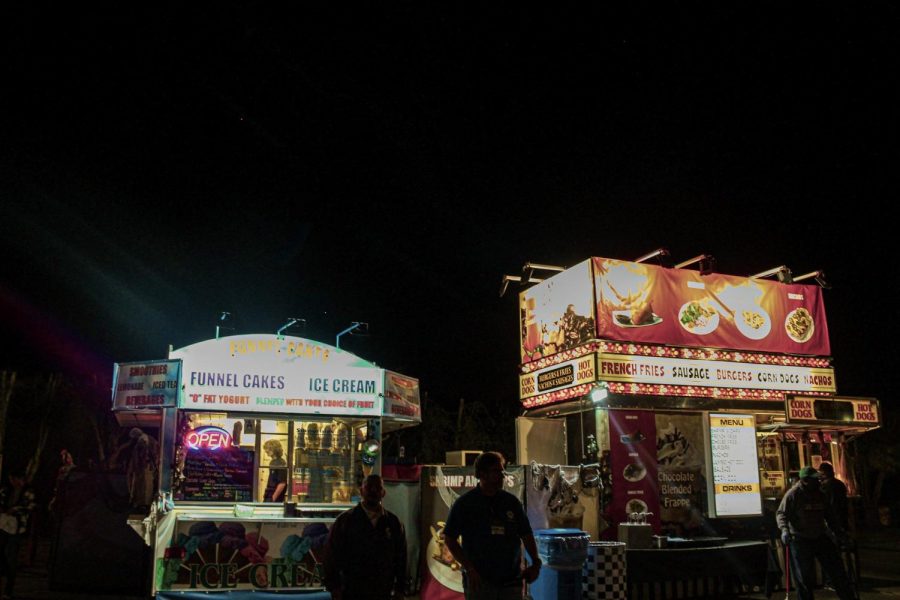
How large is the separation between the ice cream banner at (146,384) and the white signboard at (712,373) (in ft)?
23.1

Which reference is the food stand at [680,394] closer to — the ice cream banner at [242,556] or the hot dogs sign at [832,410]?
the hot dogs sign at [832,410]

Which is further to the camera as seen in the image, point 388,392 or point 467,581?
point 388,392

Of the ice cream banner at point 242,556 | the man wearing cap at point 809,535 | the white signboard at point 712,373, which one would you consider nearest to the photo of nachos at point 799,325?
the white signboard at point 712,373

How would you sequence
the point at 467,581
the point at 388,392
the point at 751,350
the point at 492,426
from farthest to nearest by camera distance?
the point at 492,426 < the point at 751,350 < the point at 388,392 < the point at 467,581

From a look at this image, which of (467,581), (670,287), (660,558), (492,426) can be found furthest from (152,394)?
→ (492,426)

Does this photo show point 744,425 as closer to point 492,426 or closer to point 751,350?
point 751,350

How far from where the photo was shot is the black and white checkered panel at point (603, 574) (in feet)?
30.7

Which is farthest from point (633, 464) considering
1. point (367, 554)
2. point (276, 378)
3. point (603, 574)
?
point (367, 554)

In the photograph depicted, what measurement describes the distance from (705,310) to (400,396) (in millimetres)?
6539

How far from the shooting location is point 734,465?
562 inches

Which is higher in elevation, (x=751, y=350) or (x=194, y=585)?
(x=751, y=350)

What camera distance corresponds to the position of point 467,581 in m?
5.73

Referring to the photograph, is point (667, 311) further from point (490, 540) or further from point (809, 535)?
point (490, 540)

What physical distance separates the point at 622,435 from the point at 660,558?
9.49ft
